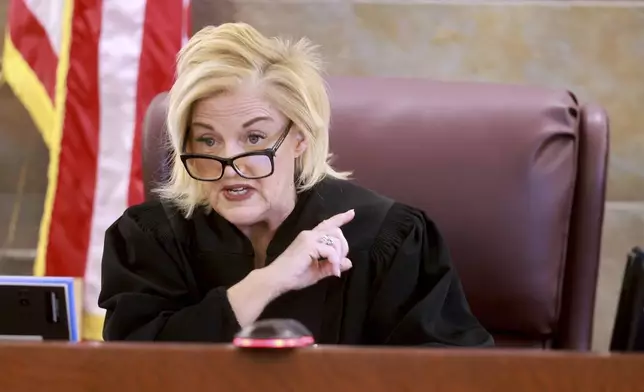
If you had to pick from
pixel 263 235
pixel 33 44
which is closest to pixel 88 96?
pixel 33 44

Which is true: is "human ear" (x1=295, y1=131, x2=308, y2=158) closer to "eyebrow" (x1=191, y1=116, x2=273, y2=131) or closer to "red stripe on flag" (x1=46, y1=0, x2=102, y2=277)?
"eyebrow" (x1=191, y1=116, x2=273, y2=131)

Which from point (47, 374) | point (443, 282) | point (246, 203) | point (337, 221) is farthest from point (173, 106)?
point (47, 374)

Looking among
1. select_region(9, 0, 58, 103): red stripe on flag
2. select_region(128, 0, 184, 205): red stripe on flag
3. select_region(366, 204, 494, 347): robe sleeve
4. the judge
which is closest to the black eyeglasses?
the judge

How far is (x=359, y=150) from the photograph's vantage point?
1.37 metres

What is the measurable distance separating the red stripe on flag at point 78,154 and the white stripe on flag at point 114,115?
15mm

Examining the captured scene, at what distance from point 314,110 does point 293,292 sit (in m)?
0.26

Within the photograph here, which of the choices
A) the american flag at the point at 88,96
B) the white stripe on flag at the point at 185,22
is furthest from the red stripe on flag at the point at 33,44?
the white stripe on flag at the point at 185,22

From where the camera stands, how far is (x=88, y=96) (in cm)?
180

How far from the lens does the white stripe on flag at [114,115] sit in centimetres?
177

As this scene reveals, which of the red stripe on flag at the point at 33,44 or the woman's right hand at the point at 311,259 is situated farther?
the red stripe on flag at the point at 33,44

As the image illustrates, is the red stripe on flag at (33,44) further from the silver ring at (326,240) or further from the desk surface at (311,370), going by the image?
the desk surface at (311,370)

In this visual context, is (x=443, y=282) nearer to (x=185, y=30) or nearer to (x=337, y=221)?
(x=337, y=221)

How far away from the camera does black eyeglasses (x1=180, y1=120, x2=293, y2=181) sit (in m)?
1.09

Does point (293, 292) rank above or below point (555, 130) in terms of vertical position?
below
